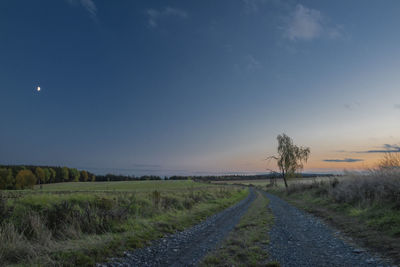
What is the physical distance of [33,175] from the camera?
103 m

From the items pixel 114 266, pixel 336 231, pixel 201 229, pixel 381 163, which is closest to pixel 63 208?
pixel 114 266

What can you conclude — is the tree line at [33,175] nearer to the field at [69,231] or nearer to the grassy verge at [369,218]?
the field at [69,231]

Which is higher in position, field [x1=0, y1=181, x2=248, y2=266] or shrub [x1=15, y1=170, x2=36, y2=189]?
field [x1=0, y1=181, x2=248, y2=266]

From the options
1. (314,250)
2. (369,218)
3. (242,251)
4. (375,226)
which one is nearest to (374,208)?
(369,218)

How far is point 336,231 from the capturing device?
1062cm

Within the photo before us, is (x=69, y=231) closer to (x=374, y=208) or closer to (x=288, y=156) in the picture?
(x=374, y=208)

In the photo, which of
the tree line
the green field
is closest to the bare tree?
the green field

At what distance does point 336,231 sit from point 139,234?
9238mm

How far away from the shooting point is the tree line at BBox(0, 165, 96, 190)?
95500 millimetres

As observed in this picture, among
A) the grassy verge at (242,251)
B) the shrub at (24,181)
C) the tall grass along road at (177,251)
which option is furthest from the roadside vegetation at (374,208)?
the shrub at (24,181)

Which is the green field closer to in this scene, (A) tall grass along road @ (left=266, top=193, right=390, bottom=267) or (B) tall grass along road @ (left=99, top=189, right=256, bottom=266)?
(B) tall grass along road @ (left=99, top=189, right=256, bottom=266)

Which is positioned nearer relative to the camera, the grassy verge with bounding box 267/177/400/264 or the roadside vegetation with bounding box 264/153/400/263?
the grassy verge with bounding box 267/177/400/264

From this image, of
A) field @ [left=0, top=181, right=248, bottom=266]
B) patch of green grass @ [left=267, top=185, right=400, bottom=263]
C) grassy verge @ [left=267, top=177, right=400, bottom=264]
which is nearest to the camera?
field @ [left=0, top=181, right=248, bottom=266]

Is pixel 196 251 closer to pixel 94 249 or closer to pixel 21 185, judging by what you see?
pixel 94 249
